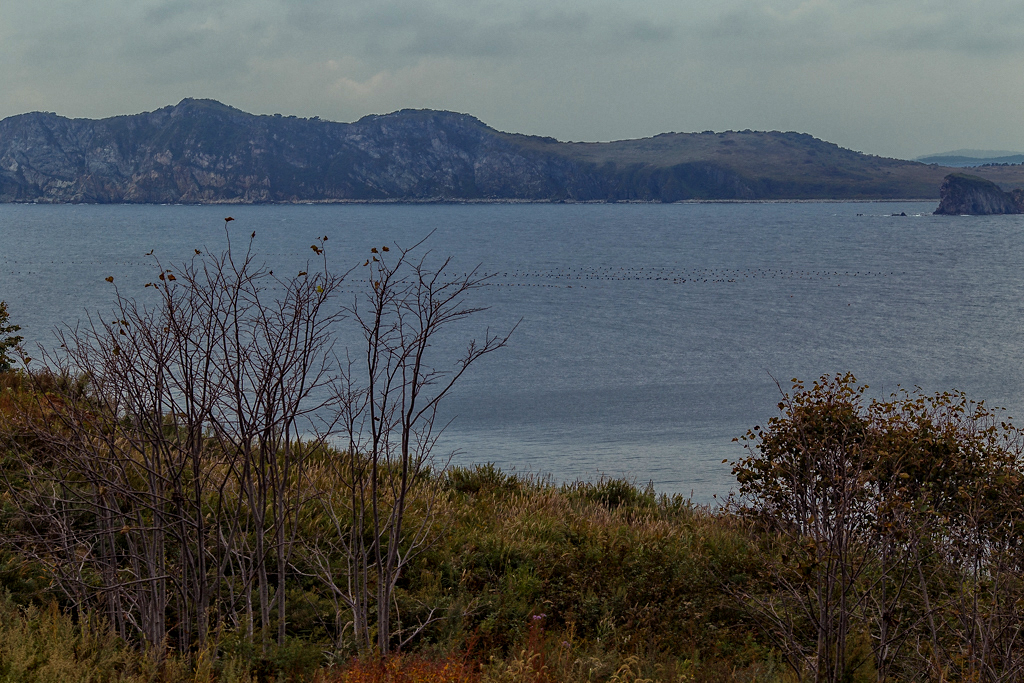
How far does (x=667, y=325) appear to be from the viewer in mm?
50594

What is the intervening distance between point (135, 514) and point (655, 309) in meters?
52.0

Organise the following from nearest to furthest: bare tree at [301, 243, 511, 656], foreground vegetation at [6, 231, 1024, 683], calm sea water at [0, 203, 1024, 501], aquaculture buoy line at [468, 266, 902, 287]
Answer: foreground vegetation at [6, 231, 1024, 683], bare tree at [301, 243, 511, 656], calm sea water at [0, 203, 1024, 501], aquaculture buoy line at [468, 266, 902, 287]

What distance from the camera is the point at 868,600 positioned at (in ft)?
31.9

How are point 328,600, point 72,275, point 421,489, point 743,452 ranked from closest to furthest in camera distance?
point 328,600 → point 421,489 → point 743,452 → point 72,275

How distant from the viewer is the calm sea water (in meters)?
27.4

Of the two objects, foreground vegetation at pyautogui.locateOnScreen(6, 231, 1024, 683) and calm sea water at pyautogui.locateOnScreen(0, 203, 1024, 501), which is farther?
calm sea water at pyautogui.locateOnScreen(0, 203, 1024, 501)

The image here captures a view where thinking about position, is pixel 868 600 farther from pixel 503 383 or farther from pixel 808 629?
pixel 503 383

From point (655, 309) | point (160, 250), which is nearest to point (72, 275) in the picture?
point (160, 250)

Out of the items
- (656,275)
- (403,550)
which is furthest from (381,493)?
(656,275)

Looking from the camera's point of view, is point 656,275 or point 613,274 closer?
point 656,275

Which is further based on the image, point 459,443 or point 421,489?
point 459,443

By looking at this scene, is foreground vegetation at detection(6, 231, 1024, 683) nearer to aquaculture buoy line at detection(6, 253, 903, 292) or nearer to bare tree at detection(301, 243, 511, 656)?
bare tree at detection(301, 243, 511, 656)

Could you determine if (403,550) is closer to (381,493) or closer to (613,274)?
(381,493)

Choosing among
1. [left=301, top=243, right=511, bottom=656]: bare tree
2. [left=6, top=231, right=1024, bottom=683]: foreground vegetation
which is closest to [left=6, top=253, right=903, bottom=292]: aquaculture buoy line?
[left=301, top=243, right=511, bottom=656]: bare tree
